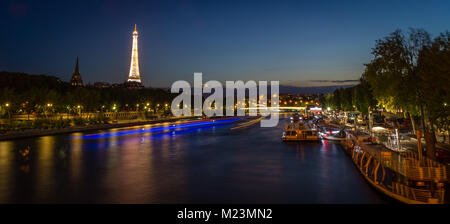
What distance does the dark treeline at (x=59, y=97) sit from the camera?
189 ft

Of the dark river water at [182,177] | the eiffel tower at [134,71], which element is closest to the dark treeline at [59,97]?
the dark river water at [182,177]

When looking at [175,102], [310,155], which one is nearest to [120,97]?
[175,102]

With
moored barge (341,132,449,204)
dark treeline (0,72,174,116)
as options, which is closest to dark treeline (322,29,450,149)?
moored barge (341,132,449,204)

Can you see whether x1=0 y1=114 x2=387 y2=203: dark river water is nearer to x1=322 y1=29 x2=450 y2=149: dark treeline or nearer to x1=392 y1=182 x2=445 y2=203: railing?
x1=392 y1=182 x2=445 y2=203: railing

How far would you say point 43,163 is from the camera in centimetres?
1928

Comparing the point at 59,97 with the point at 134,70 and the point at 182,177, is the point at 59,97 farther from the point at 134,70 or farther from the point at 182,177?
the point at 134,70

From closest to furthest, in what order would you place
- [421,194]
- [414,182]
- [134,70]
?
[421,194] → [414,182] → [134,70]

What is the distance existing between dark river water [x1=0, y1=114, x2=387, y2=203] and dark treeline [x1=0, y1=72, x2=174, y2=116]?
37690 mm

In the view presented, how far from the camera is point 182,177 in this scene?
15.7 m

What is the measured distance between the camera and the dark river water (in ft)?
39.7

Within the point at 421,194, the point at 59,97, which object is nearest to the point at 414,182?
the point at 421,194

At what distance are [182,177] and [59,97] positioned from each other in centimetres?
5667
